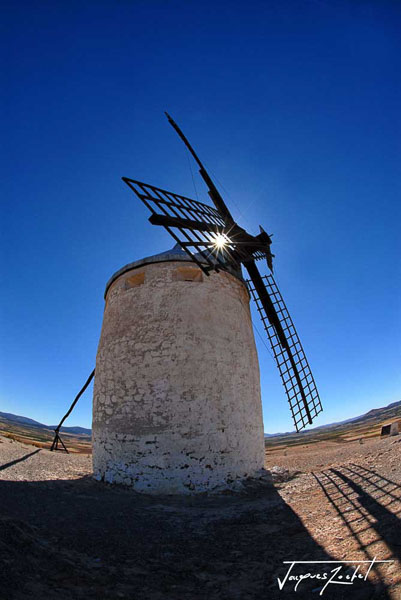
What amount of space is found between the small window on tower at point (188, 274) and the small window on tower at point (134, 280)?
1.04 m

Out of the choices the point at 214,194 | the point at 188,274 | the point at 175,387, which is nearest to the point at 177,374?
the point at 175,387

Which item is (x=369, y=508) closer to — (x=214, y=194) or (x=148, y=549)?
(x=148, y=549)

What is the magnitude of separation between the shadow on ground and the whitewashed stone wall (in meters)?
1.03

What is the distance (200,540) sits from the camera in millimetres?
4340

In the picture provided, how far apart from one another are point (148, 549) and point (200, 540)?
830mm

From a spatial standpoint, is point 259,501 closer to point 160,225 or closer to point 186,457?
point 186,457

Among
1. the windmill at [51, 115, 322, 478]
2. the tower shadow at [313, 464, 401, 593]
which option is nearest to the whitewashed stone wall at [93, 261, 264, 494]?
the windmill at [51, 115, 322, 478]

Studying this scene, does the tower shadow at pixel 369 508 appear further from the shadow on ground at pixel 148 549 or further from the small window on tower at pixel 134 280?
the small window on tower at pixel 134 280

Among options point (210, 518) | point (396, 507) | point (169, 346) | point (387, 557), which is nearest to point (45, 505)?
point (210, 518)

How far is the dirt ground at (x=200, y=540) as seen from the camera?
271 cm

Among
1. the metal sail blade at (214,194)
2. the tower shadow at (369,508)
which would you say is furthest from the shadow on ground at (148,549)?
the metal sail blade at (214,194)

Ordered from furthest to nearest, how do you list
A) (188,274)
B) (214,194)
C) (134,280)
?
(214,194)
(134,280)
(188,274)

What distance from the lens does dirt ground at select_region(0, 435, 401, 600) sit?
271cm

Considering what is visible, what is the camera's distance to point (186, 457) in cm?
714
